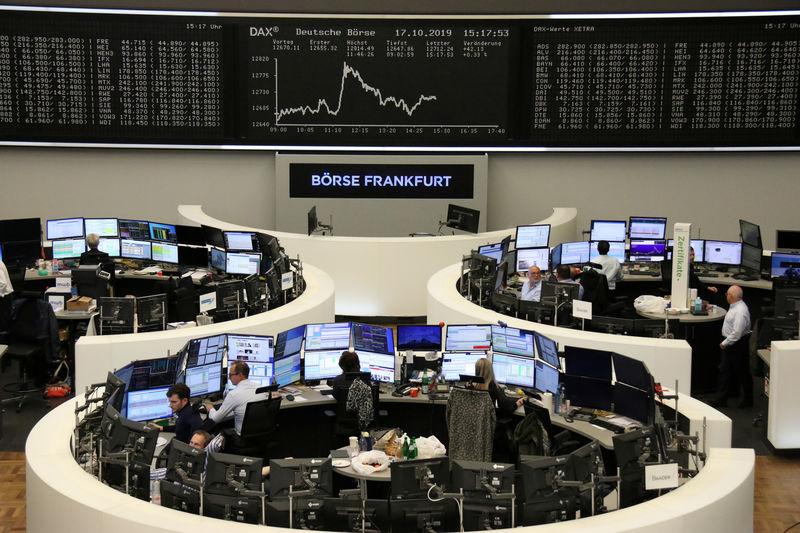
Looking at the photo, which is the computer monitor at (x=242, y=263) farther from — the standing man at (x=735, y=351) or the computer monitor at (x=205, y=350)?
the standing man at (x=735, y=351)

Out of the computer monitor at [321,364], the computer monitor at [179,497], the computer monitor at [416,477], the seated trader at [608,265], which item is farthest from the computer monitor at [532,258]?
the computer monitor at [179,497]

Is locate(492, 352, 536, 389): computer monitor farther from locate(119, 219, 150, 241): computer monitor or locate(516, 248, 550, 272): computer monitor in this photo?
locate(119, 219, 150, 241): computer monitor

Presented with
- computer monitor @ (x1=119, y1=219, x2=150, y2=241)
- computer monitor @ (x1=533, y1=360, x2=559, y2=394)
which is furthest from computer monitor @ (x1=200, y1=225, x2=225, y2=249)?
computer monitor @ (x1=533, y1=360, x2=559, y2=394)

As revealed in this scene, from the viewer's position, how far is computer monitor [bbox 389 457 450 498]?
230 inches

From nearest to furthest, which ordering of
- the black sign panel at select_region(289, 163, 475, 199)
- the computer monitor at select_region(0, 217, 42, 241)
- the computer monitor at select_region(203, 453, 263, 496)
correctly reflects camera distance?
the computer monitor at select_region(203, 453, 263, 496) → the computer monitor at select_region(0, 217, 42, 241) → the black sign panel at select_region(289, 163, 475, 199)

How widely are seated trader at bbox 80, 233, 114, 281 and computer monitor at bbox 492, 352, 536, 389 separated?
17.2ft

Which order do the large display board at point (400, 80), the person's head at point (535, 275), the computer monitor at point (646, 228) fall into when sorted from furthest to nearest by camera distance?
the large display board at point (400, 80)
the computer monitor at point (646, 228)
the person's head at point (535, 275)

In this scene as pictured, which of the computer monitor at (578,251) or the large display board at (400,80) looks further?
the large display board at (400,80)

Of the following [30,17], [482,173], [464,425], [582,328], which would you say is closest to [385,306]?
[482,173]

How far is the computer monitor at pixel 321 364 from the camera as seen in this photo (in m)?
8.66

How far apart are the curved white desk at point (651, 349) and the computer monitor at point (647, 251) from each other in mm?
4334

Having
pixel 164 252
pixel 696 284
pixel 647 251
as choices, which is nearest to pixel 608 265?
pixel 696 284

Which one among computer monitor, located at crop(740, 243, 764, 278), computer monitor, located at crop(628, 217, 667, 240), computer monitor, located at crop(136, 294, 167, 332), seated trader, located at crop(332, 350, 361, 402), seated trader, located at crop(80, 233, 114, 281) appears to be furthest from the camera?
computer monitor, located at crop(628, 217, 667, 240)

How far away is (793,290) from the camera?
10219 millimetres
